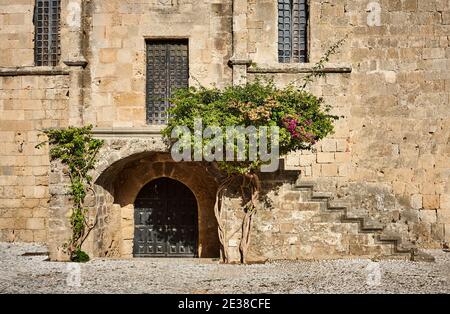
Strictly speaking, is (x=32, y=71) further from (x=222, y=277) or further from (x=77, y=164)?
(x=222, y=277)

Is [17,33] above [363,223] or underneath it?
above

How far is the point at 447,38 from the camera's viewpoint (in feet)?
35.3

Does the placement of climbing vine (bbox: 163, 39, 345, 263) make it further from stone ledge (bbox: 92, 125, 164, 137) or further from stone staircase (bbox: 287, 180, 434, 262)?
stone staircase (bbox: 287, 180, 434, 262)

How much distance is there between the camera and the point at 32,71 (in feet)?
36.4

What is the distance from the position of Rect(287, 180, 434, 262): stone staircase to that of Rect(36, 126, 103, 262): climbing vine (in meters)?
4.17

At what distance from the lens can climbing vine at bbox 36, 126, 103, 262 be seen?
349 inches

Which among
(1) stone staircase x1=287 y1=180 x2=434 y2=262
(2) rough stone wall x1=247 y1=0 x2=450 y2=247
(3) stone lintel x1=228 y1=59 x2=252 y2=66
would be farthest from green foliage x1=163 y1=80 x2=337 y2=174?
(2) rough stone wall x1=247 y1=0 x2=450 y2=247

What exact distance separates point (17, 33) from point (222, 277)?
837 centimetres

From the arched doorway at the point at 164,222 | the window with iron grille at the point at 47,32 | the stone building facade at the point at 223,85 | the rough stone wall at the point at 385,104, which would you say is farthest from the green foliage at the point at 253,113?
the window with iron grille at the point at 47,32

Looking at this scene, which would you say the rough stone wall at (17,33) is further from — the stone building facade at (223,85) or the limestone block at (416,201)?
the limestone block at (416,201)

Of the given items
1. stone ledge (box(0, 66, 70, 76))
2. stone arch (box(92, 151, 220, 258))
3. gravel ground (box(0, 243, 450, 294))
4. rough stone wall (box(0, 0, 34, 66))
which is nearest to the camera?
gravel ground (box(0, 243, 450, 294))

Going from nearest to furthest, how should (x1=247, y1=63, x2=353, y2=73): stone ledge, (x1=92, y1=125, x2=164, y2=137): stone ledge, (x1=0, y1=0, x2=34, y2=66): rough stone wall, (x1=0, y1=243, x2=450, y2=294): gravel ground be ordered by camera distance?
(x1=0, y1=243, x2=450, y2=294): gravel ground, (x1=92, y1=125, x2=164, y2=137): stone ledge, (x1=247, y1=63, x2=353, y2=73): stone ledge, (x1=0, y1=0, x2=34, y2=66): rough stone wall

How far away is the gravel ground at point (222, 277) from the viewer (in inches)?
254

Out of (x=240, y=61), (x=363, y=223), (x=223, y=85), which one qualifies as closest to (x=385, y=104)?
(x=363, y=223)
